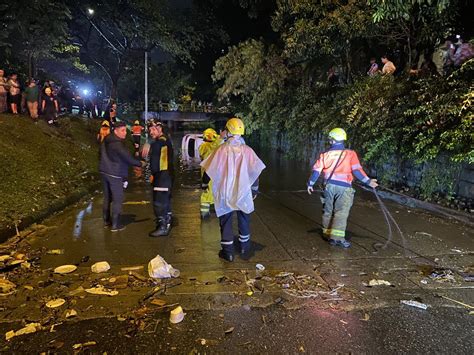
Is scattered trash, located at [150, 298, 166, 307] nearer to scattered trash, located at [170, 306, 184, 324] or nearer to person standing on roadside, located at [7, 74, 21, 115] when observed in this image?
scattered trash, located at [170, 306, 184, 324]

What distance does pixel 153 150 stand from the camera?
6051 millimetres

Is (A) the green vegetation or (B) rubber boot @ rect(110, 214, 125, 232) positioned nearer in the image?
(B) rubber boot @ rect(110, 214, 125, 232)

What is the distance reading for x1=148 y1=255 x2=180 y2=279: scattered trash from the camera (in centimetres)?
448

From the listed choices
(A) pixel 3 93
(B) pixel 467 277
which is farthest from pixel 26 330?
(A) pixel 3 93

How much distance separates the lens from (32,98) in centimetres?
1374

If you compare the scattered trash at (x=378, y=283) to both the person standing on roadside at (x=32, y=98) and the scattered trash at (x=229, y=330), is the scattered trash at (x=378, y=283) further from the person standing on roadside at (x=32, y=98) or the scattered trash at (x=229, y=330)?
the person standing on roadside at (x=32, y=98)

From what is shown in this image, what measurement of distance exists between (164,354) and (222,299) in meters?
1.04

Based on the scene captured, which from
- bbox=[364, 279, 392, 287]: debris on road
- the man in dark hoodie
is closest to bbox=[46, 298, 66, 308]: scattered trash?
the man in dark hoodie

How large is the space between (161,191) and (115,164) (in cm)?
85

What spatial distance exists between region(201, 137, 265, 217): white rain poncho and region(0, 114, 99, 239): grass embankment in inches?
129

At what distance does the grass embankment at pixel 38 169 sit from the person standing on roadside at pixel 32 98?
18.6 inches

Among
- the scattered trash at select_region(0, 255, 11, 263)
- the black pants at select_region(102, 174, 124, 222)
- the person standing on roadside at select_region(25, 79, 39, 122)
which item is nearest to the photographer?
the scattered trash at select_region(0, 255, 11, 263)

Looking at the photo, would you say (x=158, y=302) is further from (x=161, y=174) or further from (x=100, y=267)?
(x=161, y=174)

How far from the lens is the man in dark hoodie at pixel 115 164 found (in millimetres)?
6102
